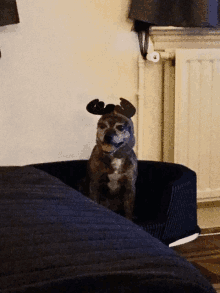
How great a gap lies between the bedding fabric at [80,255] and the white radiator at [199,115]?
5.56 feet

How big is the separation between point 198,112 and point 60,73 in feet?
2.65

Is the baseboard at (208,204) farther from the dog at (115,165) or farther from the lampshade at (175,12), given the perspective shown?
the lampshade at (175,12)

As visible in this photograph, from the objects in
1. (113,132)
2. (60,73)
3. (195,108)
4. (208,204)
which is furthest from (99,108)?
(208,204)

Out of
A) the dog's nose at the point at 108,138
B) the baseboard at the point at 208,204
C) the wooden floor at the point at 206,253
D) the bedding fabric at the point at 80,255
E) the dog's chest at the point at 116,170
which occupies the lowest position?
the baseboard at the point at 208,204

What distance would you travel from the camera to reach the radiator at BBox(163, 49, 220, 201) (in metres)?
1.92

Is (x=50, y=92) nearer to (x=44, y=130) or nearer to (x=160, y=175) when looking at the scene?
(x=44, y=130)

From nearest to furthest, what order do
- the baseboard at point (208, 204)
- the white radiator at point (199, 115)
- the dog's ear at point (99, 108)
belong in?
the dog's ear at point (99, 108) < the white radiator at point (199, 115) < the baseboard at point (208, 204)

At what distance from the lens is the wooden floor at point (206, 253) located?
4.15ft

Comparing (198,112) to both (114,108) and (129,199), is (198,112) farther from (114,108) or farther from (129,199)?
(129,199)

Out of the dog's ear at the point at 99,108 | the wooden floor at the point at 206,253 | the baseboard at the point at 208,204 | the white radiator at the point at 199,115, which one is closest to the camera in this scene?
the wooden floor at the point at 206,253

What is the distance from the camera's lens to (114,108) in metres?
1.46

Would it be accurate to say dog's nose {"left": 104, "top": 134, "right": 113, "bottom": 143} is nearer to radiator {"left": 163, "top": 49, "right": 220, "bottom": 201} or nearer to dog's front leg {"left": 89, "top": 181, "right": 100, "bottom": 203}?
dog's front leg {"left": 89, "top": 181, "right": 100, "bottom": 203}

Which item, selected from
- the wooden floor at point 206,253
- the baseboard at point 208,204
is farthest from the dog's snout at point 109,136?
the baseboard at point 208,204

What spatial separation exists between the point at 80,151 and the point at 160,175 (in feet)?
2.08
